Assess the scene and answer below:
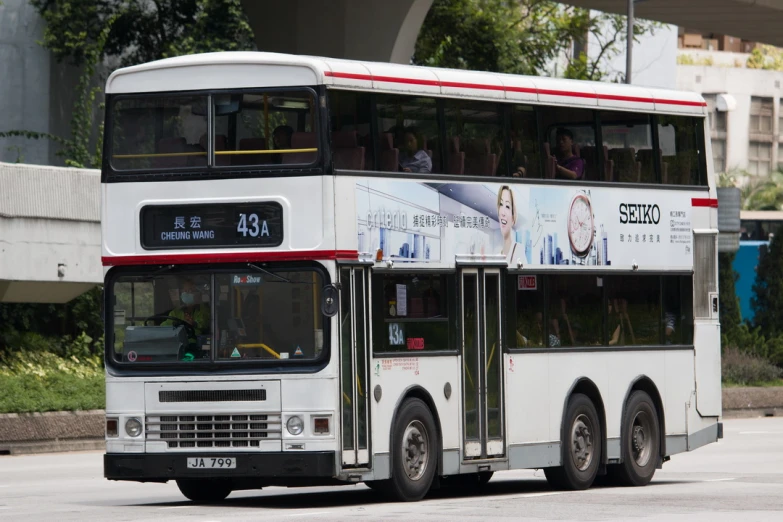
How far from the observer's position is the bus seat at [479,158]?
16094 mm

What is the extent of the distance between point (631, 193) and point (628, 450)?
8.90 feet

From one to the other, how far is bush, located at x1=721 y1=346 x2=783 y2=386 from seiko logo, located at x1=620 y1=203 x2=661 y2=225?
20107 mm

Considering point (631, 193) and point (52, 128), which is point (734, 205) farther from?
point (631, 193)

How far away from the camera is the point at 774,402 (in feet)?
119

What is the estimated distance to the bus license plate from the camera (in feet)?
47.3

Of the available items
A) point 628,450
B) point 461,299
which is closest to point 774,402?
point 628,450

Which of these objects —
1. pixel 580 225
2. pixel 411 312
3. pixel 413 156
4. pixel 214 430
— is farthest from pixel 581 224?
pixel 214 430

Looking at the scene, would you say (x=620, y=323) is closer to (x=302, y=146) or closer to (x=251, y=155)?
(x=302, y=146)

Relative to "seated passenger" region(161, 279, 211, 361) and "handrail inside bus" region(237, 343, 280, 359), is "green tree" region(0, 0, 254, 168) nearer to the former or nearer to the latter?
"seated passenger" region(161, 279, 211, 361)

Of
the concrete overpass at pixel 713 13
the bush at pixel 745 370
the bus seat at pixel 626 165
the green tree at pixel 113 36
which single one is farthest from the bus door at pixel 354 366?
the bush at pixel 745 370

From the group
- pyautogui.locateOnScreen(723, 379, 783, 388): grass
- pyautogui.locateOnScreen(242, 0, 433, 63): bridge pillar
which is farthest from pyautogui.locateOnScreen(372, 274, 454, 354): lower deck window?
pyautogui.locateOnScreen(242, 0, 433, 63): bridge pillar

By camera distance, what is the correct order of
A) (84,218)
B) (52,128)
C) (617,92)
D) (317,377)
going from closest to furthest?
(317,377)
(617,92)
(84,218)
(52,128)

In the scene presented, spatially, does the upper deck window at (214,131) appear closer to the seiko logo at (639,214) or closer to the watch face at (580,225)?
the watch face at (580,225)

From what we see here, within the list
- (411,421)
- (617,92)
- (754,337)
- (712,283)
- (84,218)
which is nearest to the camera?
(411,421)
